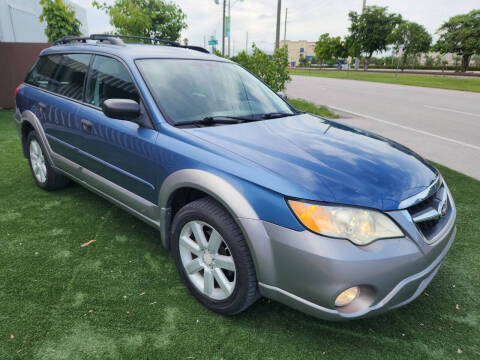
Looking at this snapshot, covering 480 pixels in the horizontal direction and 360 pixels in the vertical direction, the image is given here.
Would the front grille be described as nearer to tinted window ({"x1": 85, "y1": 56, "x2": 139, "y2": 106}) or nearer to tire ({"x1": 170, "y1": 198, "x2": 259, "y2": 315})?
tire ({"x1": 170, "y1": 198, "x2": 259, "y2": 315})

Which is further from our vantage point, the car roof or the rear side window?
the rear side window

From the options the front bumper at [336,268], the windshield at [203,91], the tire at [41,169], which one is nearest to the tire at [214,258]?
the front bumper at [336,268]

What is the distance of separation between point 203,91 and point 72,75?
1.52 metres

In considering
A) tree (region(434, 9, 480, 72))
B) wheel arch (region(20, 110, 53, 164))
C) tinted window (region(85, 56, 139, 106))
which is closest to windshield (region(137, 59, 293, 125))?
tinted window (region(85, 56, 139, 106))

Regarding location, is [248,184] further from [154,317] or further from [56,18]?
[56,18]

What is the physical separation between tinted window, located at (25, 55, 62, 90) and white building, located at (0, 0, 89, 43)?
36.6ft

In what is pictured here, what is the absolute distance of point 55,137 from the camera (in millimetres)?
3623

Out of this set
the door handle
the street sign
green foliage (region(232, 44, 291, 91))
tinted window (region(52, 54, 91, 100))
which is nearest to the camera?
the door handle

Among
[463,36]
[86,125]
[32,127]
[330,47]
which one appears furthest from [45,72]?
[330,47]

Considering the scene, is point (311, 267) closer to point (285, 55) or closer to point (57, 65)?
point (57, 65)

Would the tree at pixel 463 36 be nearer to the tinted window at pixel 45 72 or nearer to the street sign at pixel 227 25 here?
the street sign at pixel 227 25

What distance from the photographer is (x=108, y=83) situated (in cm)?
302

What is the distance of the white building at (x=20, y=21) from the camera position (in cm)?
1321

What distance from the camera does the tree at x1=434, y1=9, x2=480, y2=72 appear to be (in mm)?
44031
